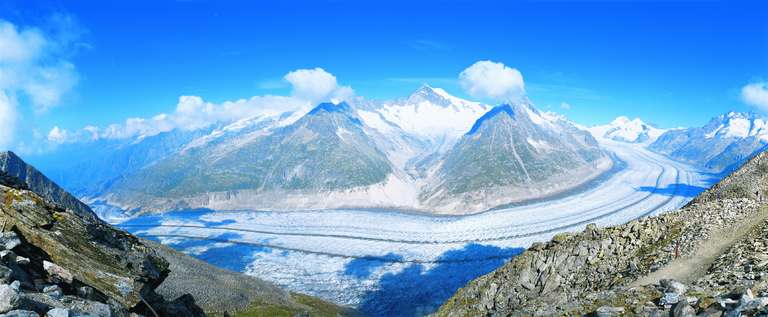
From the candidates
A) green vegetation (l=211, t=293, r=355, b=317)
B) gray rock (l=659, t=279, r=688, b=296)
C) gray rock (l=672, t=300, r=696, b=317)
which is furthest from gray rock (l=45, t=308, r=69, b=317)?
green vegetation (l=211, t=293, r=355, b=317)

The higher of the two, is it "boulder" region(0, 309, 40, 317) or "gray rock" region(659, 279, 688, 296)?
"boulder" region(0, 309, 40, 317)

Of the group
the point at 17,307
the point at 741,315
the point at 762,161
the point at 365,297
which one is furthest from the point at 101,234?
the point at 365,297

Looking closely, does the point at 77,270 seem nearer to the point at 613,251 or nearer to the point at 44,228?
the point at 44,228

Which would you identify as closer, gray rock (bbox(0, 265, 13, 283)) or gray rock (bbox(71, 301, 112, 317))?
gray rock (bbox(0, 265, 13, 283))

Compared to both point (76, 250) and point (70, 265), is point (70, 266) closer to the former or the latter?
point (70, 265)

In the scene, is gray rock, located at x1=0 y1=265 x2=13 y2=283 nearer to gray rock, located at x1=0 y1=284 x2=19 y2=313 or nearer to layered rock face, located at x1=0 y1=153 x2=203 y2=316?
layered rock face, located at x1=0 y1=153 x2=203 y2=316

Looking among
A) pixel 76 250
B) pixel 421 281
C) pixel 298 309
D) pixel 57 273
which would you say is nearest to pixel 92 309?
pixel 57 273
